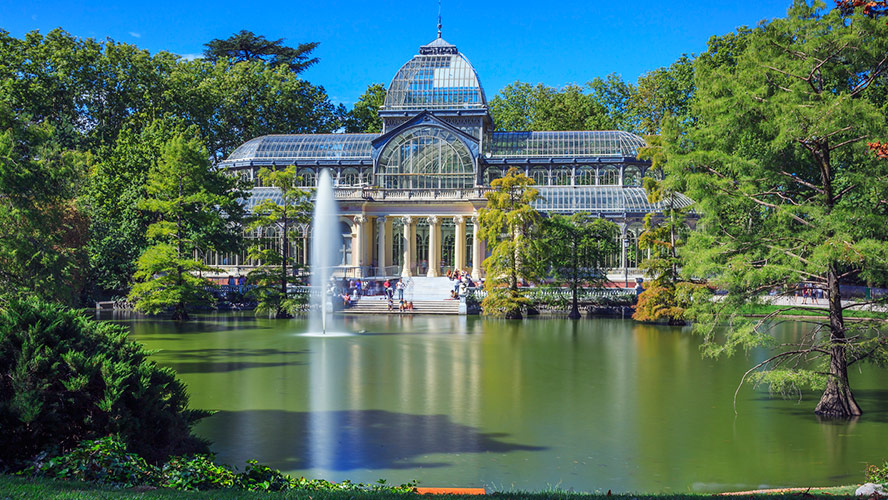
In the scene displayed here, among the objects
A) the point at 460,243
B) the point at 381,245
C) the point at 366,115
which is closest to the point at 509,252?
the point at 460,243

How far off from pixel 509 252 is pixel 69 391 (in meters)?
33.5

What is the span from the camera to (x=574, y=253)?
46250mm

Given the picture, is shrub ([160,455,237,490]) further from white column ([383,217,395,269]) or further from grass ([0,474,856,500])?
white column ([383,217,395,269])

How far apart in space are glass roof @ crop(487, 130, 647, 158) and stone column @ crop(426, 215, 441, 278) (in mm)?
7586

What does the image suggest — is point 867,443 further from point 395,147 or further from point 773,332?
Answer: point 395,147

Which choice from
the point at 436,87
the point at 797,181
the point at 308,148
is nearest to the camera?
the point at 797,181

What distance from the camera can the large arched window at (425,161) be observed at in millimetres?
59062

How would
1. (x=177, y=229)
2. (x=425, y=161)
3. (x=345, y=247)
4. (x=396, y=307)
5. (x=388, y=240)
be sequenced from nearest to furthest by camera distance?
(x=177, y=229), (x=396, y=307), (x=425, y=161), (x=345, y=247), (x=388, y=240)

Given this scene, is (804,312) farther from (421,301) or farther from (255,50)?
(255,50)

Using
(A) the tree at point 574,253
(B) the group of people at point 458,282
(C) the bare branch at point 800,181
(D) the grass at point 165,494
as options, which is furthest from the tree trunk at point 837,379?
(B) the group of people at point 458,282

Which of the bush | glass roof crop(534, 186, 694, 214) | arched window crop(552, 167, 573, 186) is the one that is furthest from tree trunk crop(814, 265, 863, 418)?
arched window crop(552, 167, 573, 186)

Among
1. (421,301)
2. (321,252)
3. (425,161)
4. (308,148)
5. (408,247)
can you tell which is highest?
(308,148)

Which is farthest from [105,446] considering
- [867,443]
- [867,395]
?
[867,395]

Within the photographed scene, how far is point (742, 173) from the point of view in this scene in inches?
787
